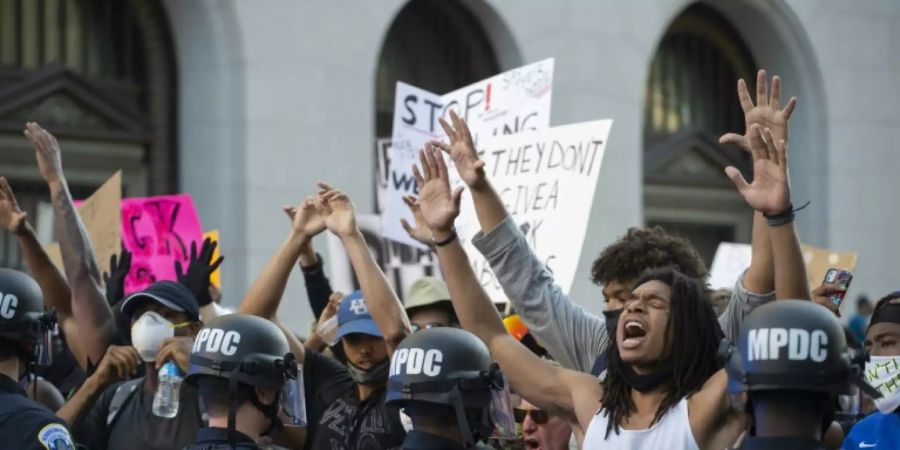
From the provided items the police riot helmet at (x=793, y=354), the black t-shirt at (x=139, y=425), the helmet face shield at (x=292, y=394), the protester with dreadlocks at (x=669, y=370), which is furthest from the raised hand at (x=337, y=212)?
the police riot helmet at (x=793, y=354)

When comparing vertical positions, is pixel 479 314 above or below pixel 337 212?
below

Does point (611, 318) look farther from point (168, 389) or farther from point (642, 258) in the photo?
point (168, 389)

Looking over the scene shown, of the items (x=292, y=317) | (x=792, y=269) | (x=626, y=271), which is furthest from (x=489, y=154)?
(x=292, y=317)

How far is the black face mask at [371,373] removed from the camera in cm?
632

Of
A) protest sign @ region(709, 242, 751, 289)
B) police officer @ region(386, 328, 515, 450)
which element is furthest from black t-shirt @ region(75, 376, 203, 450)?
protest sign @ region(709, 242, 751, 289)

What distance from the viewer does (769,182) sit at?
192 inches

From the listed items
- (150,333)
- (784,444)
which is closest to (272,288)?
(150,333)

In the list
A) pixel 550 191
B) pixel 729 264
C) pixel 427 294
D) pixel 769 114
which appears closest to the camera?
pixel 769 114

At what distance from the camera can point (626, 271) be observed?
573 centimetres

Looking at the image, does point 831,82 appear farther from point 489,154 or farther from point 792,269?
point 792,269

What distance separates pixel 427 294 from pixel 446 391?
2428 millimetres

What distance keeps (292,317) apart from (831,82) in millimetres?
7390

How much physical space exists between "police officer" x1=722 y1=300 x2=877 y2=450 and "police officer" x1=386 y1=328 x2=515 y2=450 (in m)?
0.81

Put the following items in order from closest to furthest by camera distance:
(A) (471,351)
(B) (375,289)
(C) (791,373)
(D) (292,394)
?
(C) (791,373) < (A) (471,351) < (D) (292,394) < (B) (375,289)
